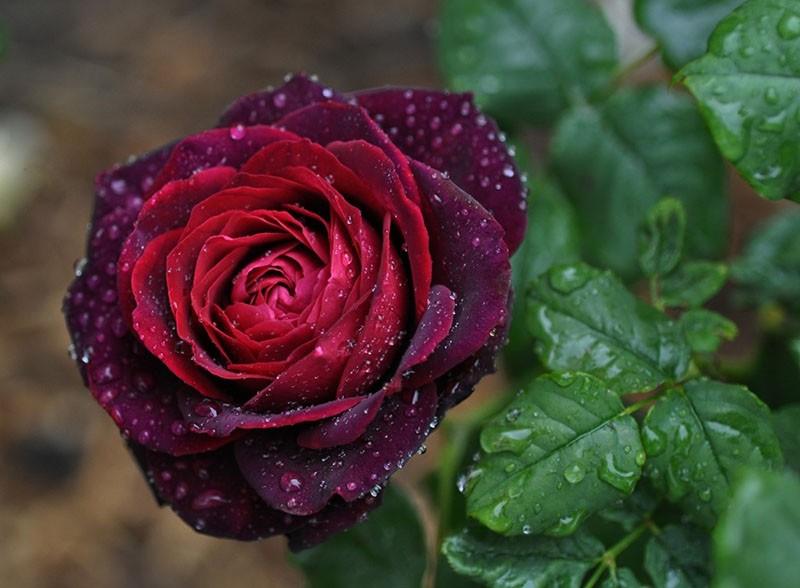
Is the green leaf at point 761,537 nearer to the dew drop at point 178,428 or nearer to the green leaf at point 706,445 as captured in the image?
the green leaf at point 706,445

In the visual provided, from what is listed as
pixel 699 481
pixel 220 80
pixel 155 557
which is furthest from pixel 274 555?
pixel 699 481

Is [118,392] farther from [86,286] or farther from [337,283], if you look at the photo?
[337,283]

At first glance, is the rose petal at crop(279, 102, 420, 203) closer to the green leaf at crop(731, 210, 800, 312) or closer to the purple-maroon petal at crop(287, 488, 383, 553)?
the purple-maroon petal at crop(287, 488, 383, 553)

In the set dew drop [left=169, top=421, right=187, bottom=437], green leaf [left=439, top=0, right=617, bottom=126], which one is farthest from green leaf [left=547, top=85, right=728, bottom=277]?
dew drop [left=169, top=421, right=187, bottom=437]

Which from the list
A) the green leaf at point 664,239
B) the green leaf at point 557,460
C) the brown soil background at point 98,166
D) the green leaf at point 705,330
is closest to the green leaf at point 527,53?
the green leaf at point 664,239

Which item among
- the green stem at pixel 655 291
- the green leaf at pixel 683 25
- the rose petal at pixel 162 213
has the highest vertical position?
A: the rose petal at pixel 162 213

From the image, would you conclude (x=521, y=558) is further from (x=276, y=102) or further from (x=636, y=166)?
(x=636, y=166)

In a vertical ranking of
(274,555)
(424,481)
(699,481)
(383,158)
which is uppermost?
(383,158)
